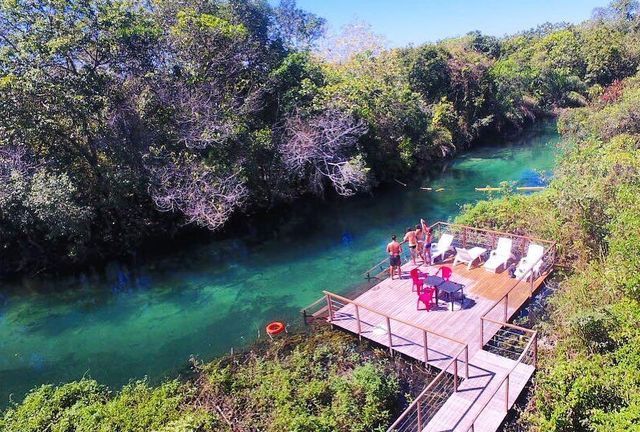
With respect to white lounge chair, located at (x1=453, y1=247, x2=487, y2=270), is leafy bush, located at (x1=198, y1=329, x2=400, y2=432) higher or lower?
lower

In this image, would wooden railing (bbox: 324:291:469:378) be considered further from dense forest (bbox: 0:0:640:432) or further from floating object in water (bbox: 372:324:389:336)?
dense forest (bbox: 0:0:640:432)

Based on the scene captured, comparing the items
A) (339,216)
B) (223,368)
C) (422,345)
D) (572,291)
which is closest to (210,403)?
(223,368)

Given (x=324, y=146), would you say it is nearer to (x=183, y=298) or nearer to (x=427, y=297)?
(x=183, y=298)

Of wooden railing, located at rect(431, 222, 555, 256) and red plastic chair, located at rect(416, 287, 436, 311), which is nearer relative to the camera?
red plastic chair, located at rect(416, 287, 436, 311)

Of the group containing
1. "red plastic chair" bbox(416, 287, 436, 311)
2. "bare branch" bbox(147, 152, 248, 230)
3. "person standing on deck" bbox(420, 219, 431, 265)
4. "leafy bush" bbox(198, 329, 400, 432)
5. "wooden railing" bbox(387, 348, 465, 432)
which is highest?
"bare branch" bbox(147, 152, 248, 230)

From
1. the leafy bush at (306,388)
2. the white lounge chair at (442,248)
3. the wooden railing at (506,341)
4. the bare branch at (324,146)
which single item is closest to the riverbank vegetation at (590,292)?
the wooden railing at (506,341)

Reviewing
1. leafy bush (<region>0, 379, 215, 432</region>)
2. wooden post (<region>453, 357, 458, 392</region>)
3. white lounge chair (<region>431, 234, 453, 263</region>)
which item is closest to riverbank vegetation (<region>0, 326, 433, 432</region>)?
leafy bush (<region>0, 379, 215, 432</region>)
